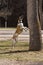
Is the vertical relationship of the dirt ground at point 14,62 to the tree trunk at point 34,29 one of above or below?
below

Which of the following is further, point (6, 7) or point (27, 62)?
point (6, 7)

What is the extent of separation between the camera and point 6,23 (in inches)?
1651

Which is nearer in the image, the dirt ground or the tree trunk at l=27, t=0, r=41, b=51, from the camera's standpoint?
the dirt ground

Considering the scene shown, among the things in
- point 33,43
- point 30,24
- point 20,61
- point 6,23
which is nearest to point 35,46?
point 33,43

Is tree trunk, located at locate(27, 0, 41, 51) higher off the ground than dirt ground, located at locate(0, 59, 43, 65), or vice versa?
tree trunk, located at locate(27, 0, 41, 51)

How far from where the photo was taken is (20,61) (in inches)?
456

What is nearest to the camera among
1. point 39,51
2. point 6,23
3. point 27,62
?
point 27,62

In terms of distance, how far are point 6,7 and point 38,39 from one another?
28028 millimetres

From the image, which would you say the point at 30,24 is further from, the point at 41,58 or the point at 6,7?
the point at 6,7

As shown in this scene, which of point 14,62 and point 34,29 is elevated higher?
point 34,29

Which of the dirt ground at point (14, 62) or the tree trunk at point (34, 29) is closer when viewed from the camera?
the dirt ground at point (14, 62)

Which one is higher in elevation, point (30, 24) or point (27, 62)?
point (30, 24)

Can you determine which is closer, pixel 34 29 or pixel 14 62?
pixel 14 62

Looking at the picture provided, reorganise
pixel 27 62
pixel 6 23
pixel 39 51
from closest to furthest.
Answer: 1. pixel 27 62
2. pixel 39 51
3. pixel 6 23
